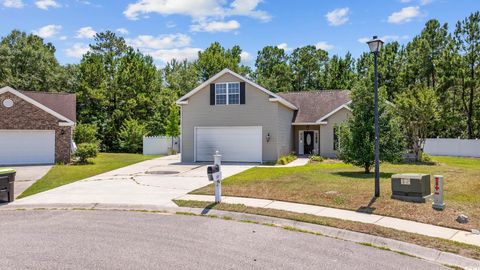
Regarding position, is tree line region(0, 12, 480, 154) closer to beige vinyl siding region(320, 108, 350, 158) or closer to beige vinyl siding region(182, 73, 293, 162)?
beige vinyl siding region(320, 108, 350, 158)

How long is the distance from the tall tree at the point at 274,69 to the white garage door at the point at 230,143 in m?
27.7

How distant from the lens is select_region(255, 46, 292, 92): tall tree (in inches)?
2114

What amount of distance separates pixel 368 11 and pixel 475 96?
78.3ft

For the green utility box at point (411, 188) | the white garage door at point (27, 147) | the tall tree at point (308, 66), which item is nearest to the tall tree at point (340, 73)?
the tall tree at point (308, 66)

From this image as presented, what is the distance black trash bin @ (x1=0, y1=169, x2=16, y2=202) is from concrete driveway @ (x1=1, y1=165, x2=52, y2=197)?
123 cm

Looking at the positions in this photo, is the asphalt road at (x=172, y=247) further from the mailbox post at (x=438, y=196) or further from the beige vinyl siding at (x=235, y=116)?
the beige vinyl siding at (x=235, y=116)

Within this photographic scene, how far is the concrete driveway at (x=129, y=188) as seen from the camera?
11.9 metres

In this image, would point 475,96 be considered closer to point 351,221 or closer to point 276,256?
point 351,221

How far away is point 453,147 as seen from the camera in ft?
98.1

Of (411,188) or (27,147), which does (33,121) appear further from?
(411,188)

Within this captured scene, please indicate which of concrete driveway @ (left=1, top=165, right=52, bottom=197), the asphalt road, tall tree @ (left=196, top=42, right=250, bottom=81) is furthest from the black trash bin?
tall tree @ (left=196, top=42, right=250, bottom=81)

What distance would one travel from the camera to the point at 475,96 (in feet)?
112

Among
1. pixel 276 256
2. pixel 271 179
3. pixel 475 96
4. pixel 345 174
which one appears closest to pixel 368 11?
pixel 345 174

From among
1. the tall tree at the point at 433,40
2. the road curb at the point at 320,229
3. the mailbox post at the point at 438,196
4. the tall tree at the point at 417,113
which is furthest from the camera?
the tall tree at the point at 433,40
